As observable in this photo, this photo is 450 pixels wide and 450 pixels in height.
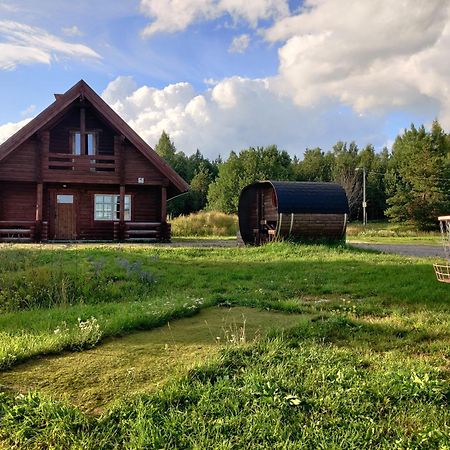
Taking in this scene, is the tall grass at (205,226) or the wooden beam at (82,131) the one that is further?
the tall grass at (205,226)

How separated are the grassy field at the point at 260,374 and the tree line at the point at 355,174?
42.8 m

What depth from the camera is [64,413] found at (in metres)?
3.15

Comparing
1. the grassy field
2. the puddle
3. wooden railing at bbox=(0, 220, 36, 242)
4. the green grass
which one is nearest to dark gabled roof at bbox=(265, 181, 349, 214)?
the green grass

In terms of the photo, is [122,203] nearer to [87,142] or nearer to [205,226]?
[87,142]

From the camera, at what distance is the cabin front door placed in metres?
21.2

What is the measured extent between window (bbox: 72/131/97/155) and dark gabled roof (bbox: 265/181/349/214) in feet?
30.8

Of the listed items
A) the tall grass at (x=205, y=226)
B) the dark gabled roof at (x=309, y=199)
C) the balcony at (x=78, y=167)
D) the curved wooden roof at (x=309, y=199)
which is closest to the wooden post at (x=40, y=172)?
the balcony at (x=78, y=167)

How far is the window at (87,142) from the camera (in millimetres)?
21688

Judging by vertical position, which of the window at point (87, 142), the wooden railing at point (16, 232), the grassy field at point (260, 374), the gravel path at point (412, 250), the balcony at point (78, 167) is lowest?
the grassy field at point (260, 374)

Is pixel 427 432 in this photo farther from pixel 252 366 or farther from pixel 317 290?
pixel 317 290

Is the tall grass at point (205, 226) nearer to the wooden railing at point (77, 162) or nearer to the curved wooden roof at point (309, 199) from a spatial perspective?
the wooden railing at point (77, 162)

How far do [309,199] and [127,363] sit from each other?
1404 cm

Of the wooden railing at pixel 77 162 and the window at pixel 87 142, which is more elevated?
the window at pixel 87 142

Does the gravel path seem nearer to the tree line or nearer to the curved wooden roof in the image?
the curved wooden roof
